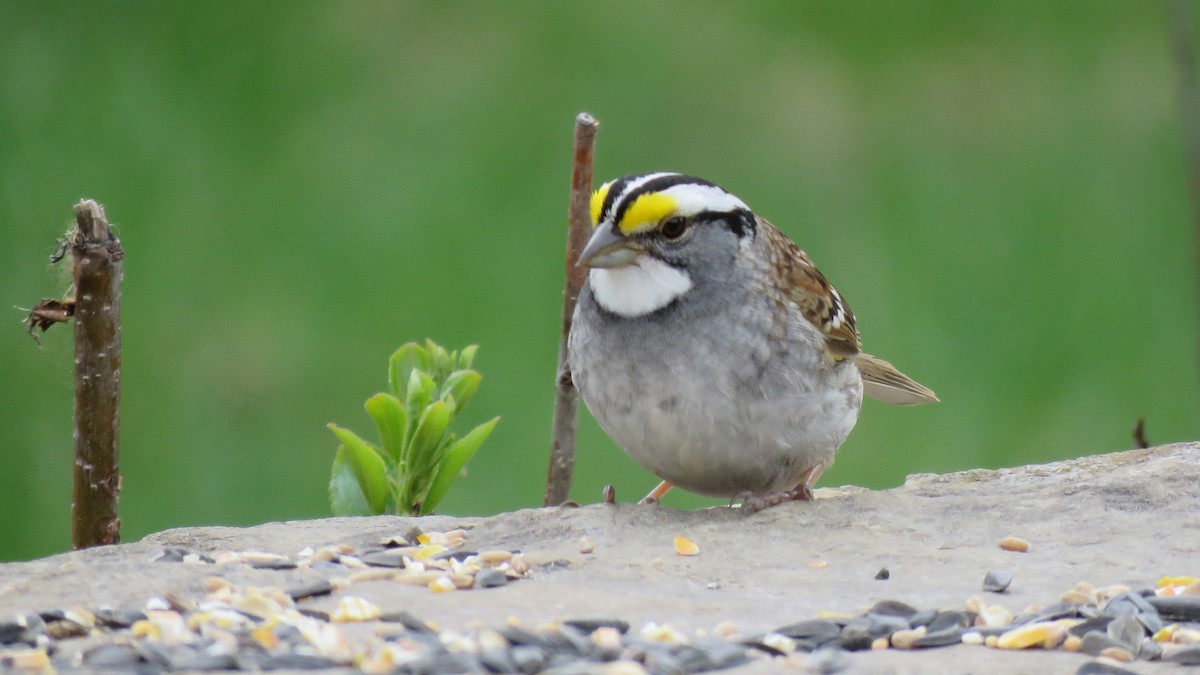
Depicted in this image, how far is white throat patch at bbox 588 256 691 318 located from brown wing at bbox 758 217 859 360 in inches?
12.3

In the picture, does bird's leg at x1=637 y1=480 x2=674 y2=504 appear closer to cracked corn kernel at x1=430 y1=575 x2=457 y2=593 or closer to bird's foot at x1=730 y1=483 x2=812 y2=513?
bird's foot at x1=730 y1=483 x2=812 y2=513

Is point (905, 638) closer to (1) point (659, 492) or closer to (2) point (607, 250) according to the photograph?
(2) point (607, 250)

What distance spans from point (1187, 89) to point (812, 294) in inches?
43.2

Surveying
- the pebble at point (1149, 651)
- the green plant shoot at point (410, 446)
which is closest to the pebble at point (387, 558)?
the green plant shoot at point (410, 446)

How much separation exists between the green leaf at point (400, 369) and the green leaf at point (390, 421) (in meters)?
0.13

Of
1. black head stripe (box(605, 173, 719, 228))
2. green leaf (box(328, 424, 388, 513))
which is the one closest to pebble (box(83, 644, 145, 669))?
green leaf (box(328, 424, 388, 513))

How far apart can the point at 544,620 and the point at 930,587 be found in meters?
0.80

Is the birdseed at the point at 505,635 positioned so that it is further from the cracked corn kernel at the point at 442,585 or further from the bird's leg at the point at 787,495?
the bird's leg at the point at 787,495

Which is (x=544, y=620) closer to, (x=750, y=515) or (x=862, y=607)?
(x=862, y=607)

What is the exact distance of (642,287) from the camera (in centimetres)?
357

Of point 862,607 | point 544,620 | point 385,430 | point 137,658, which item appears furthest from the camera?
point 385,430

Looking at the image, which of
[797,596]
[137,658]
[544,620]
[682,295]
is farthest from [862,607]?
[137,658]

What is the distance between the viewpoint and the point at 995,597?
9.57 ft

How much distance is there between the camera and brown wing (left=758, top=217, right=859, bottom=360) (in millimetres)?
3752
